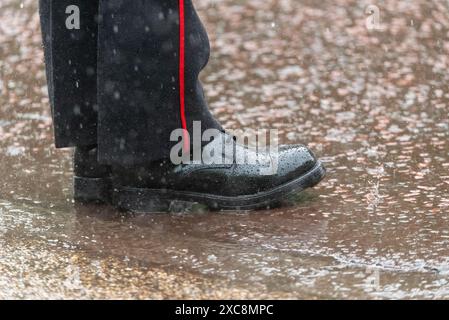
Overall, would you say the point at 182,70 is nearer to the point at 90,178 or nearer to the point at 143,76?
the point at 143,76

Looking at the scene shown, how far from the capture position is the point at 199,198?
2600 mm

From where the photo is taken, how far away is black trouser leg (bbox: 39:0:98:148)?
8.18 feet

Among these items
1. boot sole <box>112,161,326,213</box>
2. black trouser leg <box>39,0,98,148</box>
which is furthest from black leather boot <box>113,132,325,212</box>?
black trouser leg <box>39,0,98,148</box>

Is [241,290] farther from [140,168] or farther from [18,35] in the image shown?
[18,35]

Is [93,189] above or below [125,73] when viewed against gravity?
below

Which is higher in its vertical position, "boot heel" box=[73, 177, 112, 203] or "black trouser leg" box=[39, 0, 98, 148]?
"black trouser leg" box=[39, 0, 98, 148]

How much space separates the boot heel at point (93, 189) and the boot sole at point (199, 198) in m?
0.05

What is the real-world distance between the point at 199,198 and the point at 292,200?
0.90 feet

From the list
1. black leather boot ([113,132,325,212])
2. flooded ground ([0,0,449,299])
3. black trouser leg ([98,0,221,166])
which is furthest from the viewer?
black leather boot ([113,132,325,212])

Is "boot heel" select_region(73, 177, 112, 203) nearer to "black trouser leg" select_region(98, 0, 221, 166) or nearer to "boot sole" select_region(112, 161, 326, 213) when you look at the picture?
"boot sole" select_region(112, 161, 326, 213)

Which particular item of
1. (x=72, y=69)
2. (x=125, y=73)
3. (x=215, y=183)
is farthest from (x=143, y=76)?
(x=215, y=183)

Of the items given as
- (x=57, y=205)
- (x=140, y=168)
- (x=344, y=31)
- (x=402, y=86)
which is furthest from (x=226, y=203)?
(x=344, y=31)

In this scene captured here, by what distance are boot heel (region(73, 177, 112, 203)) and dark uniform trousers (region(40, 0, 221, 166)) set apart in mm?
146
